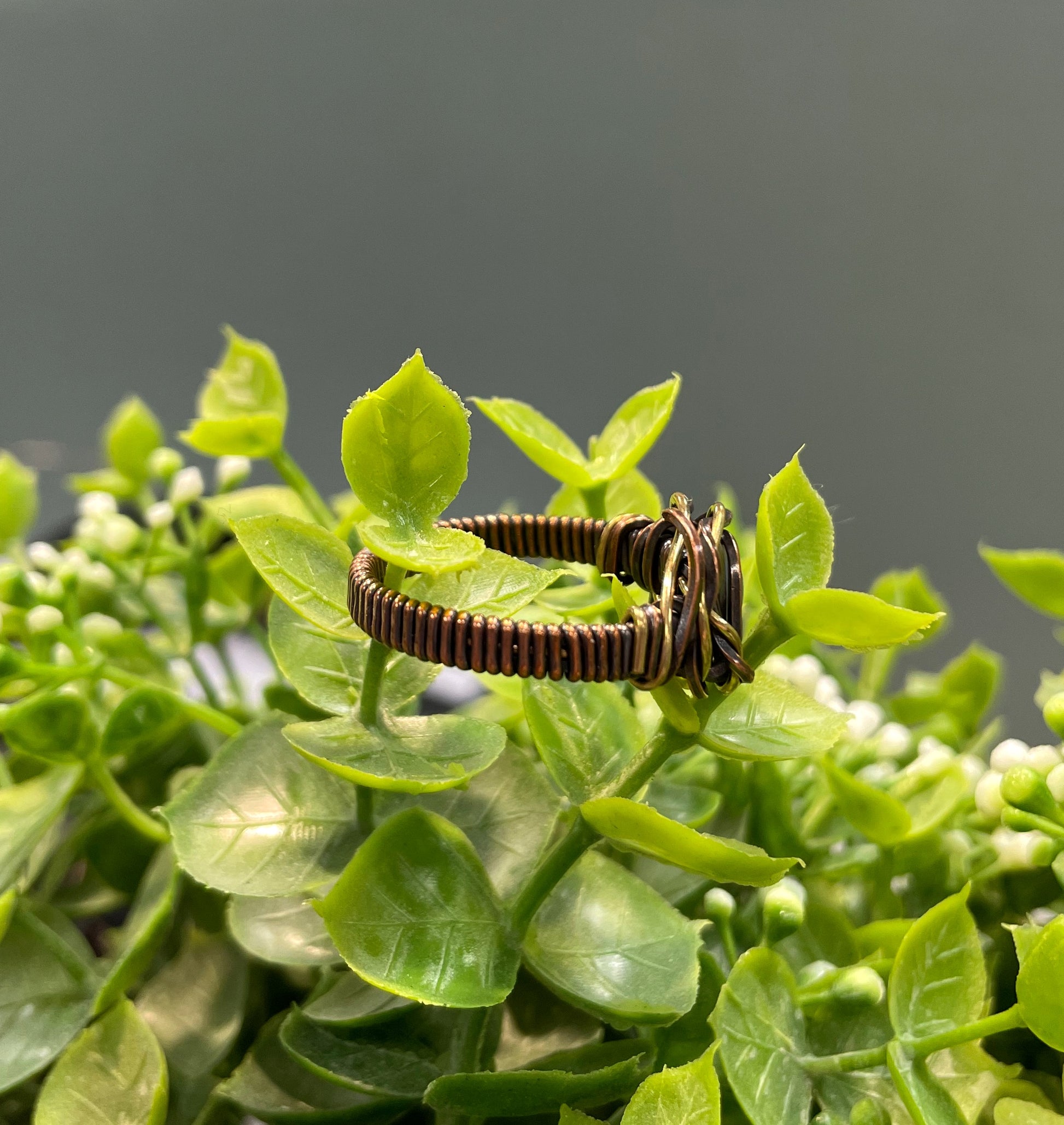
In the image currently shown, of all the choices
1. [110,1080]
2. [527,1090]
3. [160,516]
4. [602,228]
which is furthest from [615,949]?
[602,228]

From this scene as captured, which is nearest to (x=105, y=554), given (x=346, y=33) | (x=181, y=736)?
(x=181, y=736)

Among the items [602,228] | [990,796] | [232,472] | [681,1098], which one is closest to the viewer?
[681,1098]

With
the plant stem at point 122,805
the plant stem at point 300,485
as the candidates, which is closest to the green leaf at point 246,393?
the plant stem at point 300,485

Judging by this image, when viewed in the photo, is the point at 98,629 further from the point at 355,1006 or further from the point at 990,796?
the point at 990,796

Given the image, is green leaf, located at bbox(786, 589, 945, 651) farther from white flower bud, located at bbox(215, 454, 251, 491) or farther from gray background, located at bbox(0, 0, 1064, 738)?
gray background, located at bbox(0, 0, 1064, 738)

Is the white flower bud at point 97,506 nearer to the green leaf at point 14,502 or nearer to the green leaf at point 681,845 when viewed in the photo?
the green leaf at point 14,502

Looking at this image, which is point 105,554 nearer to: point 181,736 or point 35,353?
point 181,736

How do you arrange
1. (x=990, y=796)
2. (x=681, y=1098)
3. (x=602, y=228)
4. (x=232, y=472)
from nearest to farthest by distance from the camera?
1. (x=681, y=1098)
2. (x=990, y=796)
3. (x=232, y=472)
4. (x=602, y=228)
